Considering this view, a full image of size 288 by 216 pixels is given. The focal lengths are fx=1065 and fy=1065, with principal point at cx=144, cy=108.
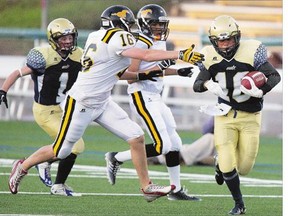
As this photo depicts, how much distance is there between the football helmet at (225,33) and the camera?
869 centimetres

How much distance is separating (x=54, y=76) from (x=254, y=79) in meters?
2.37

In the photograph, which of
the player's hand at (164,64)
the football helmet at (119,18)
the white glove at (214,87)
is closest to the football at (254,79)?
the white glove at (214,87)

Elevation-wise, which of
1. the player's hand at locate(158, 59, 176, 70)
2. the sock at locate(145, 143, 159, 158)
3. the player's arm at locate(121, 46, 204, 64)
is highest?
the player's arm at locate(121, 46, 204, 64)

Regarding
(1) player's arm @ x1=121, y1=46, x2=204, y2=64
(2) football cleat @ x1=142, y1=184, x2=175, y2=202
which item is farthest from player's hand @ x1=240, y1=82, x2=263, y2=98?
(2) football cleat @ x1=142, y1=184, x2=175, y2=202

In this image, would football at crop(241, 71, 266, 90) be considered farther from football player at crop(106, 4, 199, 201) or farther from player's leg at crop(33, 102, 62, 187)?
player's leg at crop(33, 102, 62, 187)

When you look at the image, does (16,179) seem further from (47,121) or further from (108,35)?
(108,35)

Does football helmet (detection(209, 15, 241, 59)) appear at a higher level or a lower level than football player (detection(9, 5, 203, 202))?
higher

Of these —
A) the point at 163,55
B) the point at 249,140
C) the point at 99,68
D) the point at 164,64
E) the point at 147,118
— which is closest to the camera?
the point at 163,55

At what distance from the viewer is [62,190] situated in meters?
9.67

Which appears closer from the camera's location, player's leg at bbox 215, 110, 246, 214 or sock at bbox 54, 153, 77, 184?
player's leg at bbox 215, 110, 246, 214

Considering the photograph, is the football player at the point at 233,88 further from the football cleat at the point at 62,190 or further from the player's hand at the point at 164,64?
the football cleat at the point at 62,190

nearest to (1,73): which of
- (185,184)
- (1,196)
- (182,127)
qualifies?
(182,127)

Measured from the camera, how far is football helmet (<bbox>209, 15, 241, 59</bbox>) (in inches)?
342

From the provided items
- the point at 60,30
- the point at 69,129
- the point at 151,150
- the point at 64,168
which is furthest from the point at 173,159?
the point at 60,30
